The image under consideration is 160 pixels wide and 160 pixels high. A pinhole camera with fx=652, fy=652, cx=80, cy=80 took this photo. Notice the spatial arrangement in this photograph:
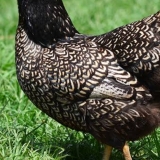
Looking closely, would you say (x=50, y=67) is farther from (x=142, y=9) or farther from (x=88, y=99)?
(x=142, y=9)

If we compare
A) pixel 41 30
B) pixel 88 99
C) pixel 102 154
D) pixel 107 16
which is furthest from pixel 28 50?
pixel 107 16

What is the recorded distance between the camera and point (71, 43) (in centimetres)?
499

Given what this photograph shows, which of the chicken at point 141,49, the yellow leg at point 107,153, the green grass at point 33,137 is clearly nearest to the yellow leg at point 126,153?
the yellow leg at point 107,153

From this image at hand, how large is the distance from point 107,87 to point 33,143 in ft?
2.94

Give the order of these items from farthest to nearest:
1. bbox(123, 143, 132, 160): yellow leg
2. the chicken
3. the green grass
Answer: the green grass → bbox(123, 143, 132, 160): yellow leg → the chicken

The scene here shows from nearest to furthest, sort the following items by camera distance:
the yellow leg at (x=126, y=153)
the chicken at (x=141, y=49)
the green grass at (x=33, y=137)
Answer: the chicken at (x=141, y=49) → the yellow leg at (x=126, y=153) → the green grass at (x=33, y=137)

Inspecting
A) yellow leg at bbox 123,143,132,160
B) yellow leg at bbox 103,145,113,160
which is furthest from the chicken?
yellow leg at bbox 103,145,113,160

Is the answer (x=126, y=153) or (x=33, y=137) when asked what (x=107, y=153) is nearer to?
(x=126, y=153)

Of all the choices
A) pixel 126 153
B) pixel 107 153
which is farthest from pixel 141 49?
pixel 107 153

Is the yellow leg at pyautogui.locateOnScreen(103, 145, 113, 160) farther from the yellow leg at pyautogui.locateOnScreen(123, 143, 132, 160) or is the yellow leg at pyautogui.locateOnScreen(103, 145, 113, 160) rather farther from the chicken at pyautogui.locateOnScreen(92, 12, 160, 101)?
the chicken at pyautogui.locateOnScreen(92, 12, 160, 101)

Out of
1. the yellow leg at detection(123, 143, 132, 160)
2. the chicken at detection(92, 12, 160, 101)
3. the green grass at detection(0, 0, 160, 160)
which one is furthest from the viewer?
the green grass at detection(0, 0, 160, 160)

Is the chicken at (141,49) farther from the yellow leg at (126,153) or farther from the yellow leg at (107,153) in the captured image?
the yellow leg at (107,153)

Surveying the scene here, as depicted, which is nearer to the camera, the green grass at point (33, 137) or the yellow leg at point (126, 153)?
the yellow leg at point (126, 153)

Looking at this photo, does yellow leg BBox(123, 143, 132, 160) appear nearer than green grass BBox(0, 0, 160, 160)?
Yes
